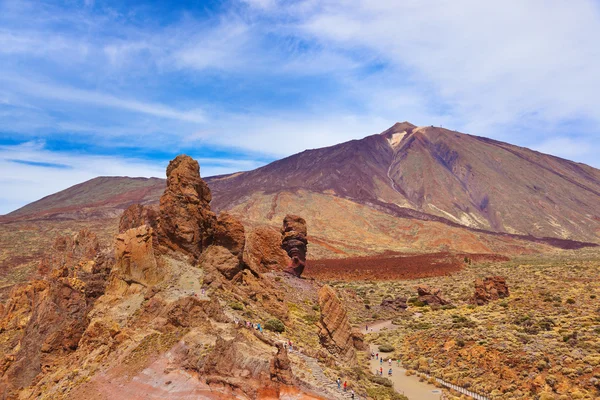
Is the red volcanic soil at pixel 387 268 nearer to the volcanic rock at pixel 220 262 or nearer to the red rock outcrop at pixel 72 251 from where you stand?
the red rock outcrop at pixel 72 251

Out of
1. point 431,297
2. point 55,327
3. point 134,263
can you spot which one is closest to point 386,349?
point 431,297

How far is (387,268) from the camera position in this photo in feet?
235

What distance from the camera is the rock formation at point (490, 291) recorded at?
40.2m

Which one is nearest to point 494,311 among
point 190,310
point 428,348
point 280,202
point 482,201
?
point 428,348

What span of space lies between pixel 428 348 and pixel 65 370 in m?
22.5

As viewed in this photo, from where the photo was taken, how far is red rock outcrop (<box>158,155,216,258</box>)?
72.5 ft

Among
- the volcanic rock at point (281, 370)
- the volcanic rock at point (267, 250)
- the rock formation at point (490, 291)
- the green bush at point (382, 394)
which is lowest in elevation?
the green bush at point (382, 394)

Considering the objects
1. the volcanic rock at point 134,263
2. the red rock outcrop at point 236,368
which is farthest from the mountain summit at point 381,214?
the red rock outcrop at point 236,368

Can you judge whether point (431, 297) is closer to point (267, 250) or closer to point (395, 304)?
point (395, 304)

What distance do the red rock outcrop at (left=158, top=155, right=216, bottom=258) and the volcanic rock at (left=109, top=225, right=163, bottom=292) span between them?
303cm

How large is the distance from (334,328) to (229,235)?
7.76m

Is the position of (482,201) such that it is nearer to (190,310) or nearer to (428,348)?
(428,348)

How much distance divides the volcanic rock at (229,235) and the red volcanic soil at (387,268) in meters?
40.3

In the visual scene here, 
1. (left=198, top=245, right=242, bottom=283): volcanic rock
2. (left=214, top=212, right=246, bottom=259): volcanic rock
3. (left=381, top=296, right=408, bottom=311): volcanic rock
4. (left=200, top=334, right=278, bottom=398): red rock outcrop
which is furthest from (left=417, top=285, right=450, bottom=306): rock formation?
(left=200, top=334, right=278, bottom=398): red rock outcrop
